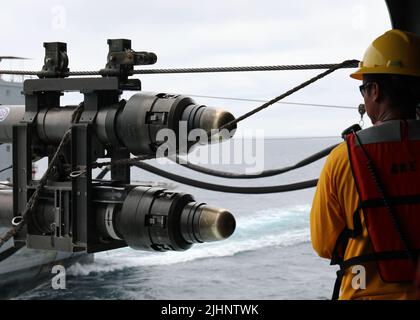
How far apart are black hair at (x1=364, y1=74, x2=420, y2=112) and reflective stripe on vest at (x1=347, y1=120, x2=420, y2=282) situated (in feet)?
0.44

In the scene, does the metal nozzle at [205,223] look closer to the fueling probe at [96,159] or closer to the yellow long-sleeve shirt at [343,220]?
the fueling probe at [96,159]

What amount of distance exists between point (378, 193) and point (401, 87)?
49 cm

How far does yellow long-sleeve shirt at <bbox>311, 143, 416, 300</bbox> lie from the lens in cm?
307

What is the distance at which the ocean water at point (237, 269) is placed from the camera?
53.3 m

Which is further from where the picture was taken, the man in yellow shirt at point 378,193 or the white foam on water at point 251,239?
the white foam on water at point 251,239

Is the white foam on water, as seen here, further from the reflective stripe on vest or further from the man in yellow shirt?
the reflective stripe on vest

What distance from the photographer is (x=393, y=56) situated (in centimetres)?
325

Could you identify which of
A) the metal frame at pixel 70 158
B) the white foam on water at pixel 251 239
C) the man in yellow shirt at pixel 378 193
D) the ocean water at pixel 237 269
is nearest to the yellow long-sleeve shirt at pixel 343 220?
the man in yellow shirt at pixel 378 193

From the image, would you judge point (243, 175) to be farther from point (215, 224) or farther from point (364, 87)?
point (364, 87)
